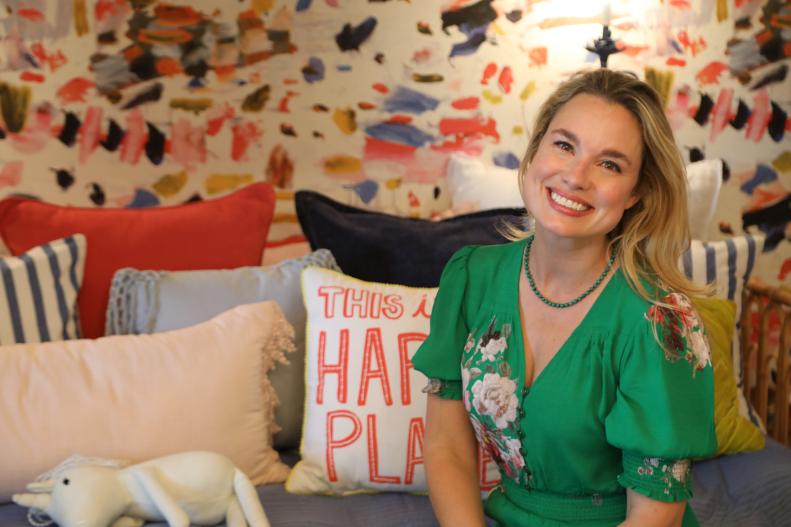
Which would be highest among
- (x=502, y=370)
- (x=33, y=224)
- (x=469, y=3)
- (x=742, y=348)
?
(x=469, y=3)

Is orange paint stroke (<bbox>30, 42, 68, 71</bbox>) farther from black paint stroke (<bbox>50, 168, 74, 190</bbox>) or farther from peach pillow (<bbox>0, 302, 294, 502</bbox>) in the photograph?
peach pillow (<bbox>0, 302, 294, 502</bbox>)

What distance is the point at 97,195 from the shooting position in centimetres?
222

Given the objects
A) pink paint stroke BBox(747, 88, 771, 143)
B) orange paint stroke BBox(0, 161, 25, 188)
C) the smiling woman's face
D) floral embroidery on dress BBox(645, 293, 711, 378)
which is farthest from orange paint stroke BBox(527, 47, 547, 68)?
orange paint stroke BBox(0, 161, 25, 188)

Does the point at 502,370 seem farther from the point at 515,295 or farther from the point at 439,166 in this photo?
the point at 439,166

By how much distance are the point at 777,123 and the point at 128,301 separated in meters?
1.83

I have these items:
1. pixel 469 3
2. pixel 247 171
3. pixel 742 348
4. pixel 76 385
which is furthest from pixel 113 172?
pixel 742 348

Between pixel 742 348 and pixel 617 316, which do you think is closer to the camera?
pixel 617 316

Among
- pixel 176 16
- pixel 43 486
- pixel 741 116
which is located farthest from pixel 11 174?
pixel 741 116

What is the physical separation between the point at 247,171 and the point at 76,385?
34.6 inches

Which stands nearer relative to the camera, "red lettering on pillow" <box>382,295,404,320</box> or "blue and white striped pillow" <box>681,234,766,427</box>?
"red lettering on pillow" <box>382,295,404,320</box>

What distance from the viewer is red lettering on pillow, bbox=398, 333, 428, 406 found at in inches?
65.6

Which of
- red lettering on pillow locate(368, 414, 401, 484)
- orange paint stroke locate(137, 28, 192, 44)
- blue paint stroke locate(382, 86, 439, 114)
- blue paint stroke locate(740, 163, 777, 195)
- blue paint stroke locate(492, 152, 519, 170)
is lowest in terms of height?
red lettering on pillow locate(368, 414, 401, 484)

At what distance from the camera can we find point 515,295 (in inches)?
55.0

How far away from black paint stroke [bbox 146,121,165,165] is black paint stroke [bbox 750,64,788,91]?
1.65 metres
